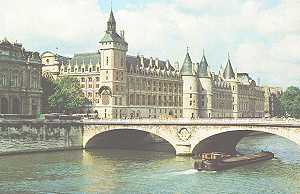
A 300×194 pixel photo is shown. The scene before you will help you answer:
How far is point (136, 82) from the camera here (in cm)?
14012

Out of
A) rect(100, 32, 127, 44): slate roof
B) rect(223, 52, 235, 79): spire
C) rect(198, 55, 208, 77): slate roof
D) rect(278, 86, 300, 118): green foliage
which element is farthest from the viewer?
rect(223, 52, 235, 79): spire

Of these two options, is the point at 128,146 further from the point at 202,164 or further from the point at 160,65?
the point at 160,65

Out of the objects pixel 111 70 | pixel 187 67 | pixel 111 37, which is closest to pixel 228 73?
pixel 187 67

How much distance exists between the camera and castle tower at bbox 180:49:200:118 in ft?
504

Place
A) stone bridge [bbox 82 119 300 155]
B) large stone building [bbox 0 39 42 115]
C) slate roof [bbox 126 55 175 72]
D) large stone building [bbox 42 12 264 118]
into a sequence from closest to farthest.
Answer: stone bridge [bbox 82 119 300 155] → large stone building [bbox 0 39 42 115] → large stone building [bbox 42 12 264 118] → slate roof [bbox 126 55 175 72]

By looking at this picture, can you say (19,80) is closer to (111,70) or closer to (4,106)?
(4,106)

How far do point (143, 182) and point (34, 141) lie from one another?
3550cm

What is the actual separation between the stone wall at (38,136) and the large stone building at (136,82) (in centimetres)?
3152

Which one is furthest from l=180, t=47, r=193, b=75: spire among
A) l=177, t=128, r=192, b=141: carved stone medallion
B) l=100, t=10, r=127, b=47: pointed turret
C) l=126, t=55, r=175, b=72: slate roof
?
l=177, t=128, r=192, b=141: carved stone medallion

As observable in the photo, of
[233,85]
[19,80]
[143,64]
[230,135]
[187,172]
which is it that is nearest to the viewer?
[187,172]

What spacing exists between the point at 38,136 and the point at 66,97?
2493cm

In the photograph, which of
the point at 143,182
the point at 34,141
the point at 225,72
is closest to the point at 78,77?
the point at 34,141

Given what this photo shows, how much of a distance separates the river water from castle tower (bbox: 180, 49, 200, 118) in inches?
2664

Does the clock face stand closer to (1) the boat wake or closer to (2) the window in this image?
(2) the window
